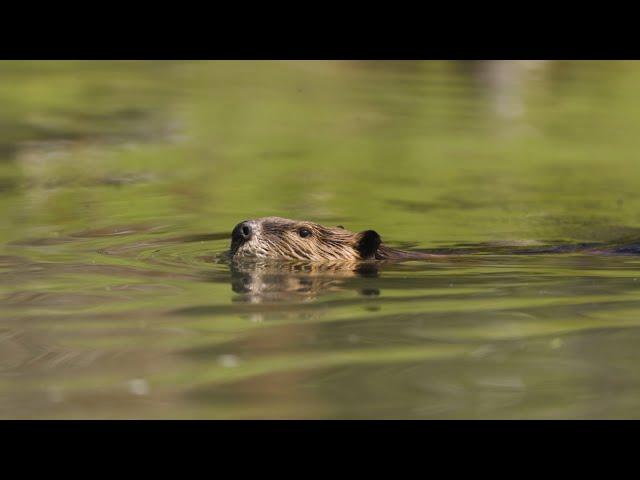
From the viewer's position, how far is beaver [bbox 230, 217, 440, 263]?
8383 mm

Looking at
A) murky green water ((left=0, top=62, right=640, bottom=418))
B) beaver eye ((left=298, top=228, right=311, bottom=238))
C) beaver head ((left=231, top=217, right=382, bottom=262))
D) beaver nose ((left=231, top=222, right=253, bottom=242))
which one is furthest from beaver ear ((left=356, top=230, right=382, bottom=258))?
beaver nose ((left=231, top=222, right=253, bottom=242))

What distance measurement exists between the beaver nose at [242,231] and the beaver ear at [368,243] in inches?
31.9

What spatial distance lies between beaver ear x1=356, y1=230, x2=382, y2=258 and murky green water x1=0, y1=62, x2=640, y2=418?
207 mm

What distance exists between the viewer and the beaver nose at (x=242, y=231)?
8.26 metres

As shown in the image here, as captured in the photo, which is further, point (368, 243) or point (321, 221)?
point (321, 221)

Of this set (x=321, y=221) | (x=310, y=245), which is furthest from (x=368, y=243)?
(x=321, y=221)

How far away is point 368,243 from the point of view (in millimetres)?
8609

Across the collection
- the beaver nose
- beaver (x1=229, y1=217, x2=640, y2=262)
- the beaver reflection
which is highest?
the beaver nose

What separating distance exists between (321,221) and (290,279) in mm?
3432

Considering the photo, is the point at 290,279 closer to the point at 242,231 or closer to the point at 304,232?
the point at 242,231

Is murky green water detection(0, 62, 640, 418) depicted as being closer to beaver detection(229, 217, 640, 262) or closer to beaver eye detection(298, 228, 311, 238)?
beaver detection(229, 217, 640, 262)

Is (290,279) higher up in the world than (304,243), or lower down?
lower down

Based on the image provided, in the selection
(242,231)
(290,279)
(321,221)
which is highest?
(242,231)
